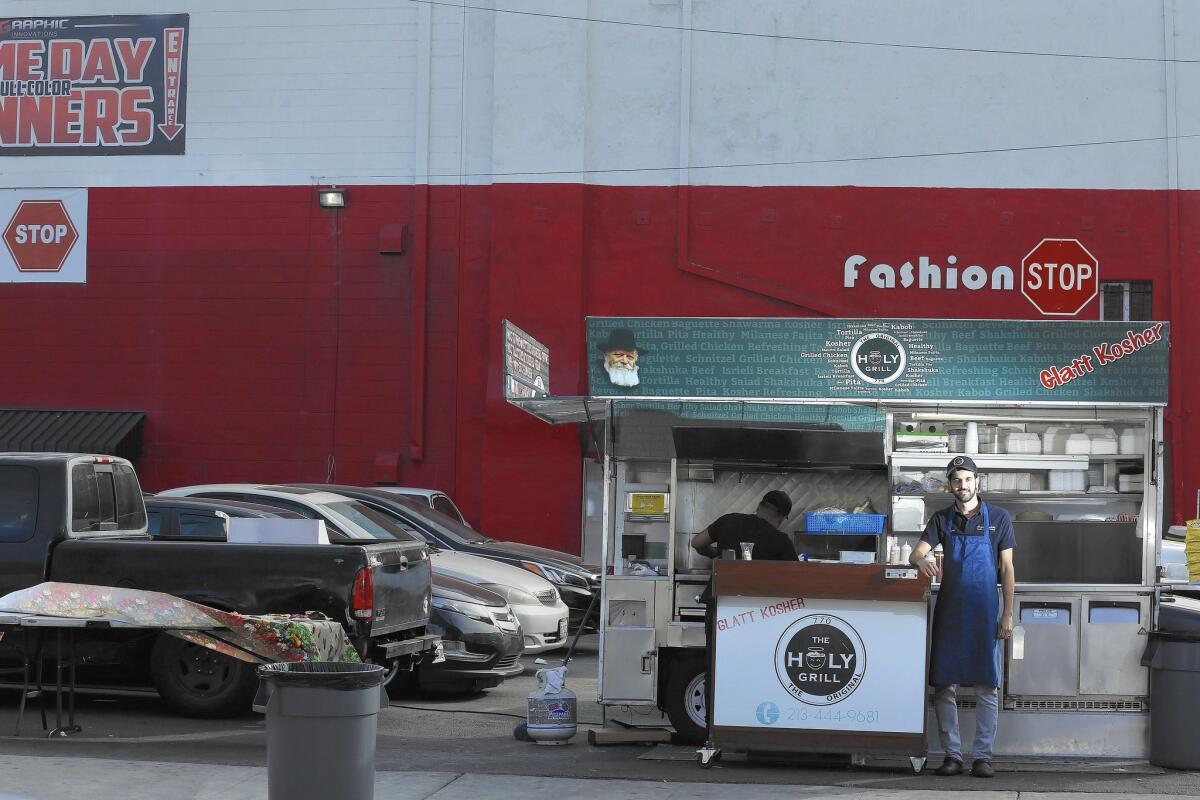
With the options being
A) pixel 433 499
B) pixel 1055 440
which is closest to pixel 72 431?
pixel 433 499

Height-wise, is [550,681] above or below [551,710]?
above

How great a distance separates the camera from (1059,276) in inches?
813

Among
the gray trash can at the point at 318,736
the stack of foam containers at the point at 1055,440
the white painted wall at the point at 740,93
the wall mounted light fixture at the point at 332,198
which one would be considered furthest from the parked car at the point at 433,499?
the gray trash can at the point at 318,736

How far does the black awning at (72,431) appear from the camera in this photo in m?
21.4

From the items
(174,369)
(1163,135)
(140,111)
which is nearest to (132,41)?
(140,111)

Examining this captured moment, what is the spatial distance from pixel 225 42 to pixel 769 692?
16.2 meters

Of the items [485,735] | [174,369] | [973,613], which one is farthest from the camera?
[174,369]

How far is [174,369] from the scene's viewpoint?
22.1 meters

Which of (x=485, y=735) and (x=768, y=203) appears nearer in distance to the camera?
(x=485, y=735)

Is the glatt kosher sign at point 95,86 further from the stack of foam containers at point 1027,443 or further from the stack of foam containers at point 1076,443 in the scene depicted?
the stack of foam containers at point 1076,443

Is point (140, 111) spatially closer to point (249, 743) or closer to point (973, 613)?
point (249, 743)

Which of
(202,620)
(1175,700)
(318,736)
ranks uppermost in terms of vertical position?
(202,620)

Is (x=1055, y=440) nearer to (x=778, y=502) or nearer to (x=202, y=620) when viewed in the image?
(x=778, y=502)

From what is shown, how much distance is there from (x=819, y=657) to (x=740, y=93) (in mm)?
13369
